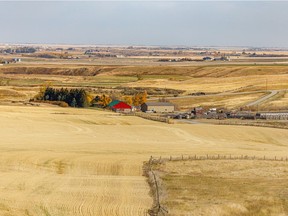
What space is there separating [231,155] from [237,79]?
92.2 metres

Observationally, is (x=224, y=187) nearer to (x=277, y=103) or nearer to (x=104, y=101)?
(x=104, y=101)

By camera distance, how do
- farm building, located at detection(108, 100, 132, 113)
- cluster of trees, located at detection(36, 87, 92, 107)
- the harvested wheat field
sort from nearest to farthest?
the harvested wheat field, farm building, located at detection(108, 100, 132, 113), cluster of trees, located at detection(36, 87, 92, 107)

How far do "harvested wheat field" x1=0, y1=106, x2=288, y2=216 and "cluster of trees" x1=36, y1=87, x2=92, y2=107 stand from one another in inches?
470

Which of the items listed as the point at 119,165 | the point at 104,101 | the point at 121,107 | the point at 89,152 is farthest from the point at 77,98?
the point at 119,165

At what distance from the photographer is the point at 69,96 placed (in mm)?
84875

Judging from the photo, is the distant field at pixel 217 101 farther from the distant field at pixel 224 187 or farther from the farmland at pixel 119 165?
the distant field at pixel 224 187

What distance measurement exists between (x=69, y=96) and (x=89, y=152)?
45645mm

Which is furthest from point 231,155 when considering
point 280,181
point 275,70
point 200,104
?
point 275,70

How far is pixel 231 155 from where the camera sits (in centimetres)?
4031

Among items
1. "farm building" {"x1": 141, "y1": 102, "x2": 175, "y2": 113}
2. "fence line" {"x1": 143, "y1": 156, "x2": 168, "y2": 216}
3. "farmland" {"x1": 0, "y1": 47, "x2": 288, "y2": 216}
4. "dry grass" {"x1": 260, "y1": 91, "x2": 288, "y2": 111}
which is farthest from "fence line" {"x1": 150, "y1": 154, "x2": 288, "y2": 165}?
"dry grass" {"x1": 260, "y1": 91, "x2": 288, "y2": 111}

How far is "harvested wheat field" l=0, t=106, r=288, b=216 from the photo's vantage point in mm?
26719

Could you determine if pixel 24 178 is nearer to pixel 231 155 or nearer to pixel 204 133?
pixel 231 155

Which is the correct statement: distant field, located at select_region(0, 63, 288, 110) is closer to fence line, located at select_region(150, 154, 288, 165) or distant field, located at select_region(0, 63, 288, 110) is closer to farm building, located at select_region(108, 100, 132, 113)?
farm building, located at select_region(108, 100, 132, 113)

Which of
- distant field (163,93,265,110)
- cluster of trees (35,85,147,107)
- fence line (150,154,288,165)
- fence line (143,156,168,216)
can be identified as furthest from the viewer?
distant field (163,93,265,110)
